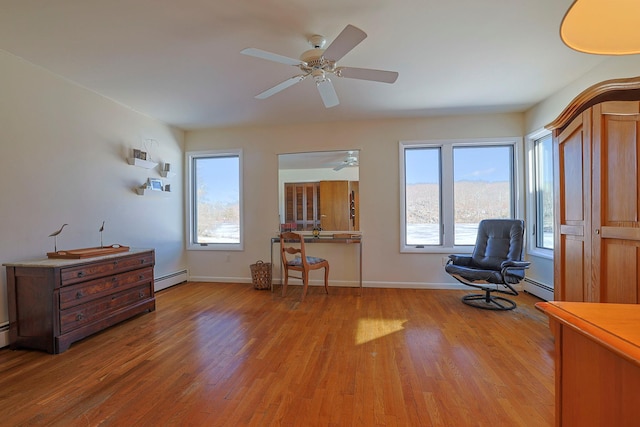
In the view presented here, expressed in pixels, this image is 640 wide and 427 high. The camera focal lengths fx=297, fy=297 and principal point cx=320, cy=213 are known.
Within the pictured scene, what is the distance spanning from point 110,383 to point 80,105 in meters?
A: 2.88

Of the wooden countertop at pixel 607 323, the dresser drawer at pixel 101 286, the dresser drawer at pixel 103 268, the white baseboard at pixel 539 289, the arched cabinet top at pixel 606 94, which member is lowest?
the white baseboard at pixel 539 289

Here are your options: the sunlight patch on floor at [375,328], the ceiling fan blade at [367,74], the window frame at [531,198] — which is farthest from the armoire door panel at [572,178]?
the window frame at [531,198]

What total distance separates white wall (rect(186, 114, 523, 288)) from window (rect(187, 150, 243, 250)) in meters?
0.16

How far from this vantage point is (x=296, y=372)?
2.12 meters

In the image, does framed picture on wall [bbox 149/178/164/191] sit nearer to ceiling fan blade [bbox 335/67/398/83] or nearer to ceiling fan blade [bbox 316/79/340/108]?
ceiling fan blade [bbox 316/79/340/108]

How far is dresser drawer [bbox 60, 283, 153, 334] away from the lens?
251 cm

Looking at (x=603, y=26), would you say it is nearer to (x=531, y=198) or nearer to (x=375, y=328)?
(x=375, y=328)

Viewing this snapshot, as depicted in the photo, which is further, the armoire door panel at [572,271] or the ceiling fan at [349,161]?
the ceiling fan at [349,161]

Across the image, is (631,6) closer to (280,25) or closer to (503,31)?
(503,31)

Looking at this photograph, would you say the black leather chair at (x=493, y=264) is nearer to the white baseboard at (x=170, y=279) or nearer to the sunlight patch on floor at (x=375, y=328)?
the sunlight patch on floor at (x=375, y=328)

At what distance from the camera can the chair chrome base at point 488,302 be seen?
3501 mm

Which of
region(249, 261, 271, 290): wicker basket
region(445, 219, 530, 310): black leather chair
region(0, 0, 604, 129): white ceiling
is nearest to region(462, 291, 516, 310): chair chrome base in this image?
region(445, 219, 530, 310): black leather chair

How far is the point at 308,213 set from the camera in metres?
5.26

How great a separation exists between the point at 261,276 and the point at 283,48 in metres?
3.10
